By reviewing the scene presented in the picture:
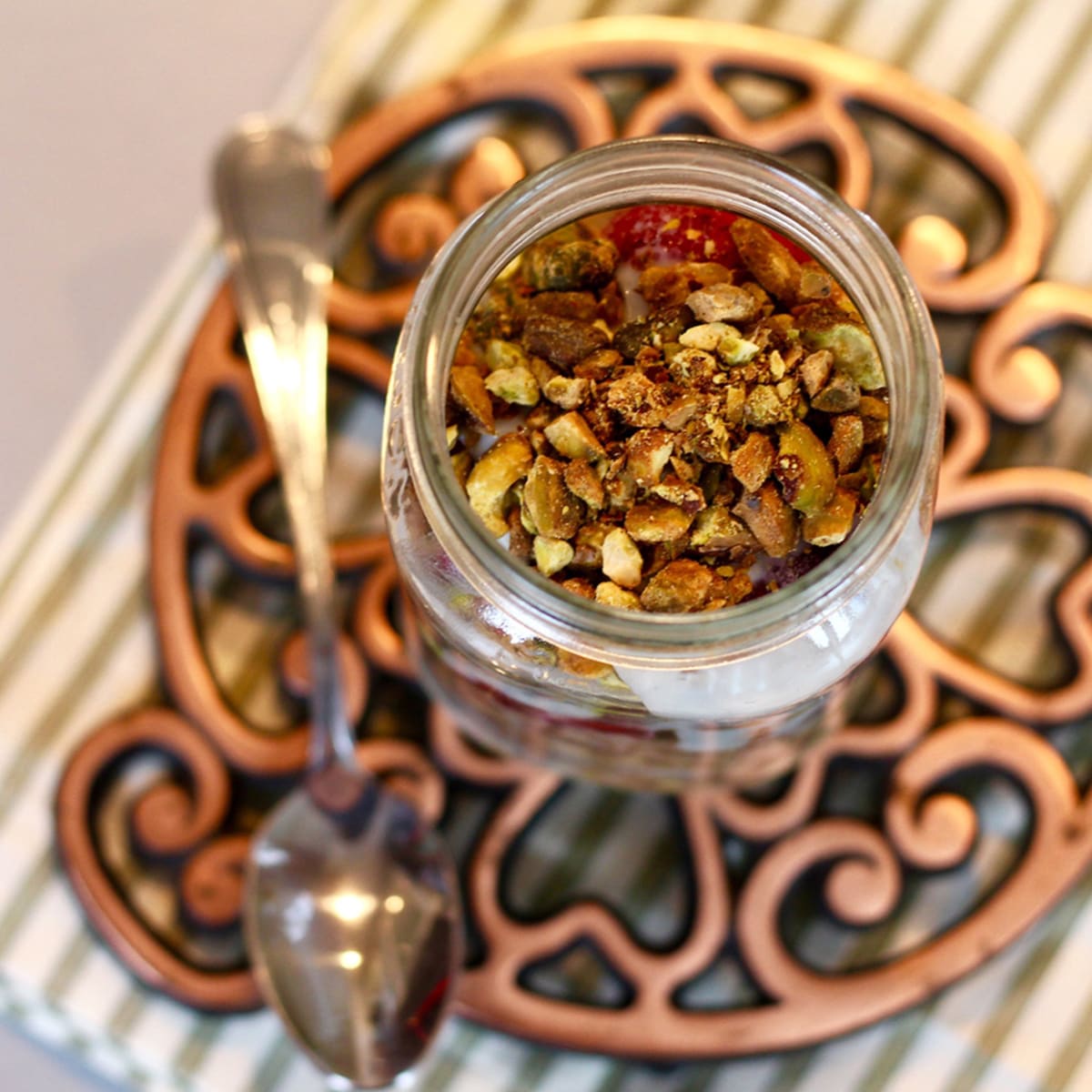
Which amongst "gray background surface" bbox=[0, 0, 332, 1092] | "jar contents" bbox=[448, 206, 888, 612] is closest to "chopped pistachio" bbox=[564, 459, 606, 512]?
"jar contents" bbox=[448, 206, 888, 612]

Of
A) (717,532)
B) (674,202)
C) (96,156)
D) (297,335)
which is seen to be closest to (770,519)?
(717,532)

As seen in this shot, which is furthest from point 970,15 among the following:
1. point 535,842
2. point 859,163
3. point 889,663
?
point 535,842

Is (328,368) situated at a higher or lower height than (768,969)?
higher

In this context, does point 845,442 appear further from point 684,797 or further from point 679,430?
point 684,797

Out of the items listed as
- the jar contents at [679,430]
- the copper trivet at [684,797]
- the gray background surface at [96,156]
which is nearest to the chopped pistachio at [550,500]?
the jar contents at [679,430]

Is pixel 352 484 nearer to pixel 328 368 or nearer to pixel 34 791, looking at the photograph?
pixel 328 368

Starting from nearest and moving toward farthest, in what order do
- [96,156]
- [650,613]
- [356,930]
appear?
[650,613] < [356,930] < [96,156]

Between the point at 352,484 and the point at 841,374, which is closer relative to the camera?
the point at 841,374

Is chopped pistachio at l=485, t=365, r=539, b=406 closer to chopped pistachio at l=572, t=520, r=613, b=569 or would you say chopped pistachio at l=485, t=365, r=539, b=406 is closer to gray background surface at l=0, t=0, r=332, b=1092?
chopped pistachio at l=572, t=520, r=613, b=569
